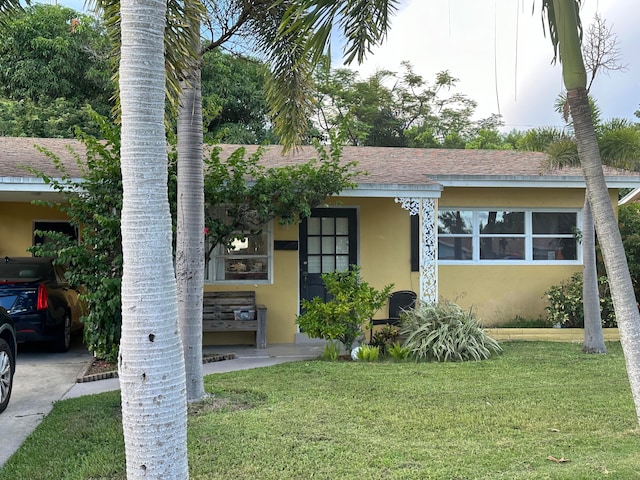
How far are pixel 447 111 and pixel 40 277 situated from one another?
88.9 ft

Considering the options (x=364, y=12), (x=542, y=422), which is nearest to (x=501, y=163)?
(x=364, y=12)

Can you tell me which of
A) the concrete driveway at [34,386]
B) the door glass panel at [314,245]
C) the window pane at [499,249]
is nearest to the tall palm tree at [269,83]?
the concrete driveway at [34,386]

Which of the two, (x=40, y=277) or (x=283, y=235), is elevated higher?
(x=283, y=235)

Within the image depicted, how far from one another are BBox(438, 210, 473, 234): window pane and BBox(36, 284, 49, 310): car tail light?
732 centimetres

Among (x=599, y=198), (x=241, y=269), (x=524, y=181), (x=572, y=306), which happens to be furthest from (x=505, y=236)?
(x=599, y=198)

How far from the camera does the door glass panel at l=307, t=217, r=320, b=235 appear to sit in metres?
11.2

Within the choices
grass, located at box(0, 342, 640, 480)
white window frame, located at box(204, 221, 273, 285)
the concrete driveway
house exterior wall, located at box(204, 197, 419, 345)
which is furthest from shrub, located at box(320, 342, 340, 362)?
the concrete driveway

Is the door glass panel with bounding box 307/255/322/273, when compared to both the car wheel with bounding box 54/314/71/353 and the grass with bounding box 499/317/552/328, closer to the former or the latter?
the grass with bounding box 499/317/552/328

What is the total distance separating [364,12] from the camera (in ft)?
22.1

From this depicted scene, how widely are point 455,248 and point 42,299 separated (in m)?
7.60

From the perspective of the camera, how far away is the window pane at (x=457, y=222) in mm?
11758

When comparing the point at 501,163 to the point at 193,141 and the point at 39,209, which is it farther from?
the point at 39,209

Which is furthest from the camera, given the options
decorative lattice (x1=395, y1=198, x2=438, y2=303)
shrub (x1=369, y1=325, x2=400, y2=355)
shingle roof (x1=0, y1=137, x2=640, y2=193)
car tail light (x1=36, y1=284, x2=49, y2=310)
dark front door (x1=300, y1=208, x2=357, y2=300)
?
dark front door (x1=300, y1=208, x2=357, y2=300)

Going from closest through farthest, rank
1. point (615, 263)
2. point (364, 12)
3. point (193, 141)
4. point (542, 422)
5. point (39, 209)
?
1. point (615, 263)
2. point (542, 422)
3. point (193, 141)
4. point (364, 12)
5. point (39, 209)
